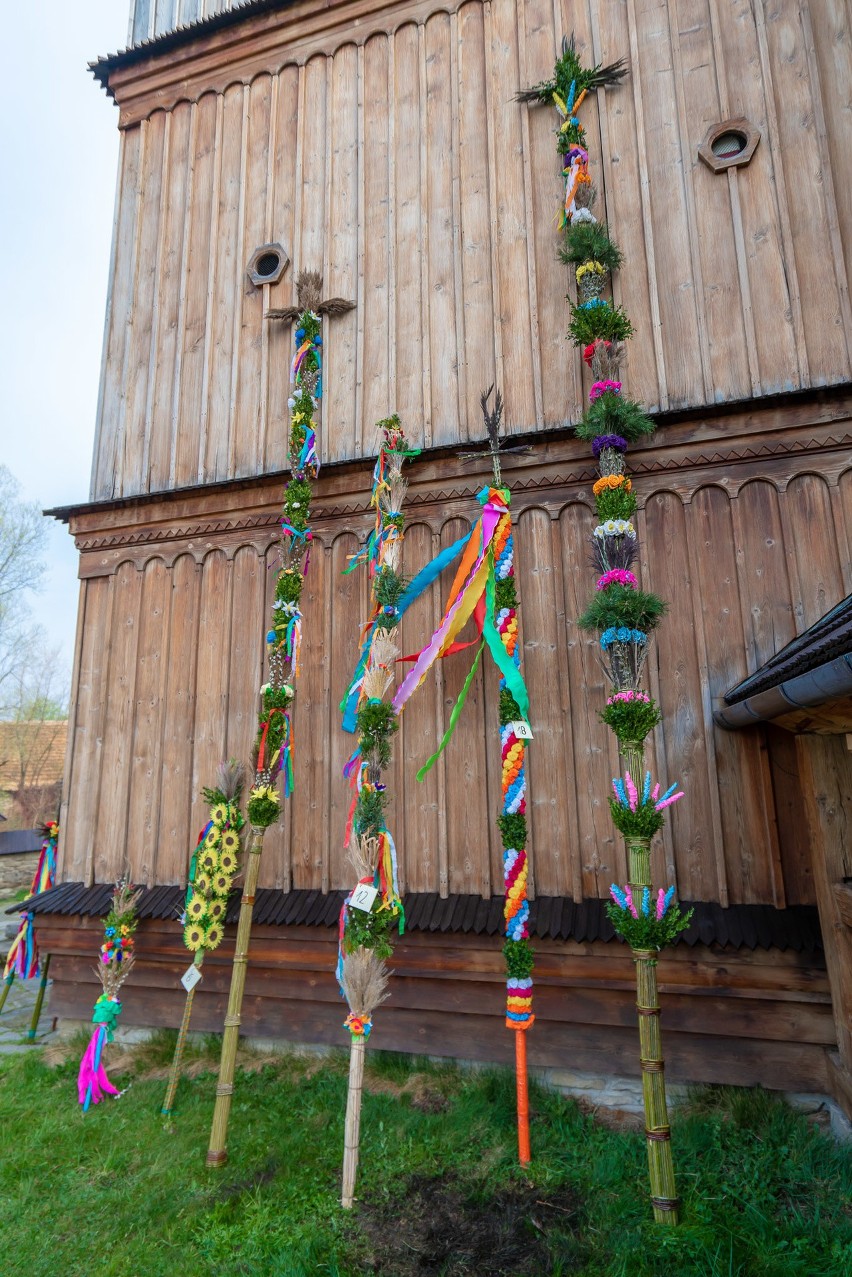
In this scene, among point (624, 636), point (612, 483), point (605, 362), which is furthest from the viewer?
point (605, 362)

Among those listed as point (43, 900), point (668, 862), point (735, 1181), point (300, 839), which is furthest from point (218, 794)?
point (735, 1181)

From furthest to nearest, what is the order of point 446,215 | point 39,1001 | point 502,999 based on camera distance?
point 39,1001
point 446,215
point 502,999

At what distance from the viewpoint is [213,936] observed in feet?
18.0

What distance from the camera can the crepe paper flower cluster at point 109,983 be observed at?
547cm

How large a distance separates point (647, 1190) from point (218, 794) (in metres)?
3.71

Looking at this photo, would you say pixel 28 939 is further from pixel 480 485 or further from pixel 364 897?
pixel 480 485

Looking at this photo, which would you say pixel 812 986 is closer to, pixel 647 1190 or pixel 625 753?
pixel 647 1190

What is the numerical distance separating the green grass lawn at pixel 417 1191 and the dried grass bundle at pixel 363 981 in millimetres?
957

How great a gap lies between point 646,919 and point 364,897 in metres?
1.60

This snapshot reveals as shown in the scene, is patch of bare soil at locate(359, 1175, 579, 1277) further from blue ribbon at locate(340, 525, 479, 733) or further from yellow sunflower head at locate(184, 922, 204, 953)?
blue ribbon at locate(340, 525, 479, 733)

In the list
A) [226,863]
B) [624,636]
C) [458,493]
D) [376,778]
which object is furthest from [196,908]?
[458,493]

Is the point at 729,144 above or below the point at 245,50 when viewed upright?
below

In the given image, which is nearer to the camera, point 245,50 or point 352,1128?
point 352,1128

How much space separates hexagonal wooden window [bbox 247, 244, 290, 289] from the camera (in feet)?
23.7
